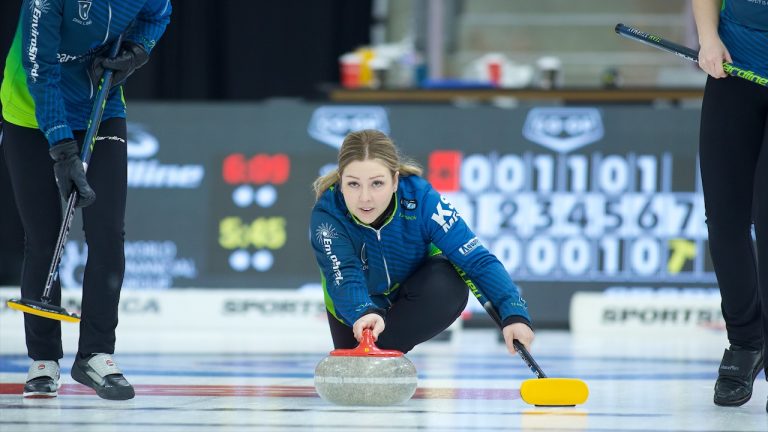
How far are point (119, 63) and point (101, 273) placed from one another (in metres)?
Result: 0.56

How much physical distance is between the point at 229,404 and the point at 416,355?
2111 mm

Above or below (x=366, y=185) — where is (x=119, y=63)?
above

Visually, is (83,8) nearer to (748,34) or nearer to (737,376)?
(748,34)

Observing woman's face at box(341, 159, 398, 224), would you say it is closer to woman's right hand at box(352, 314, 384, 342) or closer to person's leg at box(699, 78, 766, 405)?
woman's right hand at box(352, 314, 384, 342)

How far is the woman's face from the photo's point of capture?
129 inches

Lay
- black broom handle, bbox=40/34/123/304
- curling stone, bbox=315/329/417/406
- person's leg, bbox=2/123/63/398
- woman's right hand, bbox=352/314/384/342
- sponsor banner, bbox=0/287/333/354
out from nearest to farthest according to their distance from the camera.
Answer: curling stone, bbox=315/329/417/406, woman's right hand, bbox=352/314/384/342, black broom handle, bbox=40/34/123/304, person's leg, bbox=2/123/63/398, sponsor banner, bbox=0/287/333/354

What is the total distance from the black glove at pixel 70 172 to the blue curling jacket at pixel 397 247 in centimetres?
58

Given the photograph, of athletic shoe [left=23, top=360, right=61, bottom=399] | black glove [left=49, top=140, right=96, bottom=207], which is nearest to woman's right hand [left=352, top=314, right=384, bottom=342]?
black glove [left=49, top=140, right=96, bottom=207]

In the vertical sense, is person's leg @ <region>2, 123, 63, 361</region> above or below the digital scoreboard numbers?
above

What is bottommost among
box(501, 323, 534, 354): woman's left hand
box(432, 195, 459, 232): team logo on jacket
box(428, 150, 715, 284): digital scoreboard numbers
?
box(428, 150, 715, 284): digital scoreboard numbers

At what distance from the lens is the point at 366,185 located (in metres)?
3.26

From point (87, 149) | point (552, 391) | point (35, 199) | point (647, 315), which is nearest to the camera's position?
point (552, 391)

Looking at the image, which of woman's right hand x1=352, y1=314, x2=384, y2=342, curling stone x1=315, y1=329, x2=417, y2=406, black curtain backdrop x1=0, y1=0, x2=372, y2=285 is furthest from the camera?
black curtain backdrop x1=0, y1=0, x2=372, y2=285

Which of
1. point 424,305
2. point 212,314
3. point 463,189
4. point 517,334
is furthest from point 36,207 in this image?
point 463,189
